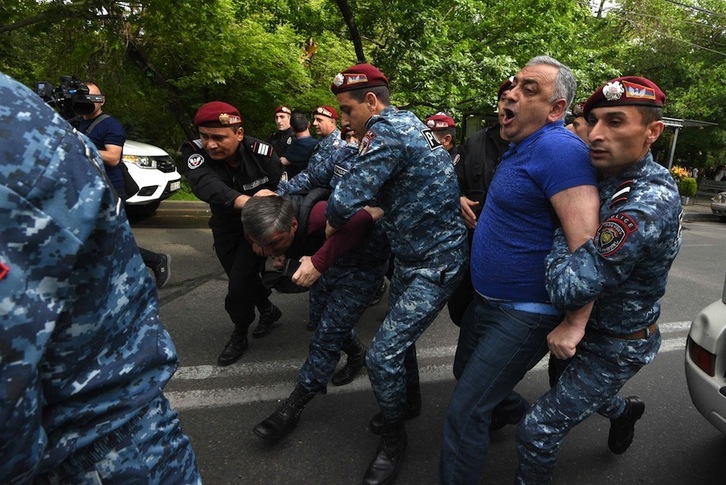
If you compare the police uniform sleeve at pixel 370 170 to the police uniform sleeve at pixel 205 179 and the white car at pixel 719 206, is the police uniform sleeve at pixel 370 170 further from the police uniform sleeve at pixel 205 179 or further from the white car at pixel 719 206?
the white car at pixel 719 206

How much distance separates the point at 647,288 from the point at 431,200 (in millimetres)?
871

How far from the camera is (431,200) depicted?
2.06 meters

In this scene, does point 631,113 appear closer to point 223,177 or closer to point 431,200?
point 431,200

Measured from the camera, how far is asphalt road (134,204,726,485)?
2236 millimetres

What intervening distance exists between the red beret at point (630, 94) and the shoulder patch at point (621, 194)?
0.26 m

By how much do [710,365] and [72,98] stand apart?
4288 millimetres

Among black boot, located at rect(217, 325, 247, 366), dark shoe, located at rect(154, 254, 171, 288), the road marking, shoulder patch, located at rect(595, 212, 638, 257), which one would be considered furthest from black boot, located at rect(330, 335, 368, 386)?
dark shoe, located at rect(154, 254, 171, 288)

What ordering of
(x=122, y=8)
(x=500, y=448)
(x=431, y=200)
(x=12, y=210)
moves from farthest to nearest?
1. (x=122, y=8)
2. (x=500, y=448)
3. (x=431, y=200)
4. (x=12, y=210)

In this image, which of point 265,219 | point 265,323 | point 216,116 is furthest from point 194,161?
point 265,323

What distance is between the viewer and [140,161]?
266 inches

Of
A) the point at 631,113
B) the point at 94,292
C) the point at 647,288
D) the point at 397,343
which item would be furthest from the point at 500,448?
the point at 94,292

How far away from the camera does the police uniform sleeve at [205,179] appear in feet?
9.25

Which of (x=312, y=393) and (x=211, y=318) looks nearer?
(x=312, y=393)

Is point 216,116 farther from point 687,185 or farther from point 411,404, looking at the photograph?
point 687,185
